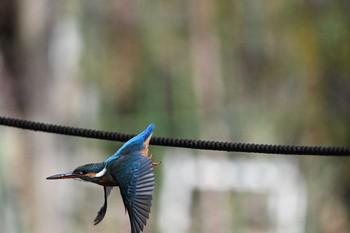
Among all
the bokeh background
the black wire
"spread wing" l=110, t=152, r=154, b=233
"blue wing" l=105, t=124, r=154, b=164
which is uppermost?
"blue wing" l=105, t=124, r=154, b=164

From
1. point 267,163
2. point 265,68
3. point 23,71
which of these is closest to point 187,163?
point 267,163

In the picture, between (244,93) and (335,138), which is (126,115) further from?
(335,138)

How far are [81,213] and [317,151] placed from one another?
3451 mm

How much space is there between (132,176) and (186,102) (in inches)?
154

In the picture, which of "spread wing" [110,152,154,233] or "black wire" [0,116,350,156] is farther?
"black wire" [0,116,350,156]

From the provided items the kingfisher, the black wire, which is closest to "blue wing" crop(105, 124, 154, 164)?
the kingfisher

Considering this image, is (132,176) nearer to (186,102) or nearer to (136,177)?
(136,177)

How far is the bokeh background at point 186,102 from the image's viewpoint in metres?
3.94

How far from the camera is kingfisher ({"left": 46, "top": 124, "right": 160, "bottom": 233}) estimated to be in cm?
90

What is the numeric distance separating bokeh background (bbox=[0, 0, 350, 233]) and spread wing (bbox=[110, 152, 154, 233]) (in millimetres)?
2871

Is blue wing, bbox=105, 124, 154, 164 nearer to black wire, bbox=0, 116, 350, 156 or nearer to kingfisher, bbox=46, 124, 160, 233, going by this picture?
kingfisher, bbox=46, 124, 160, 233

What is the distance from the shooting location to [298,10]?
424 centimetres

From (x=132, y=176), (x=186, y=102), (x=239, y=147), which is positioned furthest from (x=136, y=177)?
(x=186, y=102)

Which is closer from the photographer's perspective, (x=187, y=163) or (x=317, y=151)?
(x=317, y=151)
